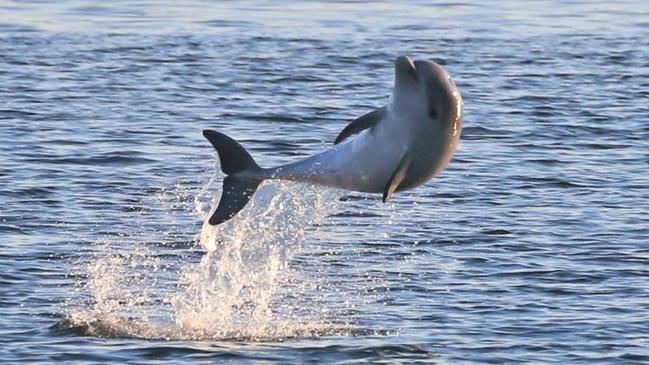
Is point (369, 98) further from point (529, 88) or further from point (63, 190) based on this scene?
point (63, 190)

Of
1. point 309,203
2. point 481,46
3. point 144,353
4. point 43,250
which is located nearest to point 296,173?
point 144,353

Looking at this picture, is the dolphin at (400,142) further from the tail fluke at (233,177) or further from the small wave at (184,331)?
the small wave at (184,331)

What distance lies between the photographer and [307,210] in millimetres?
20656

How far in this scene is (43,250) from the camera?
17.6 meters

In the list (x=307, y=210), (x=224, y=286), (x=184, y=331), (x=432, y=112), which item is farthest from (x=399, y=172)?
(x=307, y=210)

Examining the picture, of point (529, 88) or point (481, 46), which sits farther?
point (481, 46)

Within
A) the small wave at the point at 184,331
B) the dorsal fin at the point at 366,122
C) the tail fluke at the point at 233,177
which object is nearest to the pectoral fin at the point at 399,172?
the dorsal fin at the point at 366,122

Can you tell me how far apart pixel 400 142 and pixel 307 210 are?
831 cm

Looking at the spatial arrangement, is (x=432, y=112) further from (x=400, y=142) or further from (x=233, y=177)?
(x=233, y=177)

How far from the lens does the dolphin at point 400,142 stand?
1229 cm

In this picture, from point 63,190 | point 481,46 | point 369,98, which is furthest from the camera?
point 481,46

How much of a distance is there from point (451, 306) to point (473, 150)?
791 centimetres

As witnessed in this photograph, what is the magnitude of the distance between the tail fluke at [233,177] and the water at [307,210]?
1.39 metres

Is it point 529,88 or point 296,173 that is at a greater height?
point 296,173
